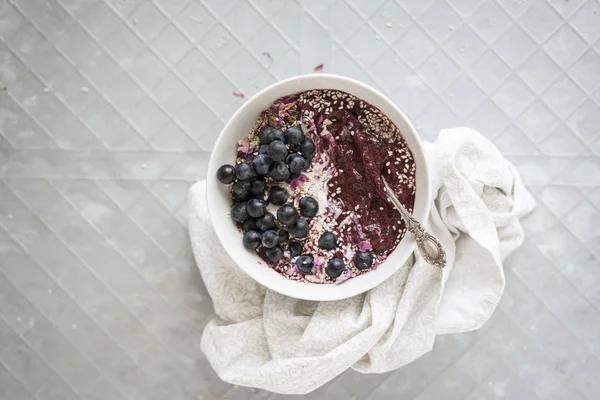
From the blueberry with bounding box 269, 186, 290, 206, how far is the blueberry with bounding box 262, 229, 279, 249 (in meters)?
0.04

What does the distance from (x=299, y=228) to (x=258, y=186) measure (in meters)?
0.08

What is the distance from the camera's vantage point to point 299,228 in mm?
907

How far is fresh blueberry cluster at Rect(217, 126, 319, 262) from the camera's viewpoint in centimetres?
89

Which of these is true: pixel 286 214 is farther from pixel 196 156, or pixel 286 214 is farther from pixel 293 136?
pixel 196 156

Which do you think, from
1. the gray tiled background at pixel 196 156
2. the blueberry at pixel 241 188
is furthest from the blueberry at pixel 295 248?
the gray tiled background at pixel 196 156

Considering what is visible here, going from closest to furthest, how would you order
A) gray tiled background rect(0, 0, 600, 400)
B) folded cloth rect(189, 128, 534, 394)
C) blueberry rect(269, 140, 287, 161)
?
blueberry rect(269, 140, 287, 161) < folded cloth rect(189, 128, 534, 394) < gray tiled background rect(0, 0, 600, 400)

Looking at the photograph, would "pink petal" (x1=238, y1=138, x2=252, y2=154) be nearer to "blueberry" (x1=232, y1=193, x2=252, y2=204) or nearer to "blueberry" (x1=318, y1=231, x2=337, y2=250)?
"blueberry" (x1=232, y1=193, x2=252, y2=204)

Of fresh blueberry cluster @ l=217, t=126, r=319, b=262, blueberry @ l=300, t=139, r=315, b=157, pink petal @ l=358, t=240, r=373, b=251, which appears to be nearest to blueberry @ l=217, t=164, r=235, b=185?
fresh blueberry cluster @ l=217, t=126, r=319, b=262

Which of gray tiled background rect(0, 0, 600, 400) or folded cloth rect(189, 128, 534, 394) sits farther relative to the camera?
gray tiled background rect(0, 0, 600, 400)

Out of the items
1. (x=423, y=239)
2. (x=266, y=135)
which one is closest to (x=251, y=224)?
(x=266, y=135)

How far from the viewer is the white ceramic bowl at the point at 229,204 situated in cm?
90

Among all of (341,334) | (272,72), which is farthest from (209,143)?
(341,334)

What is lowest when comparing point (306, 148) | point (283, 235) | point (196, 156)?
point (196, 156)

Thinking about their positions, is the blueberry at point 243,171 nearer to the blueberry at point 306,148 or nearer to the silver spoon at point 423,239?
the blueberry at point 306,148
